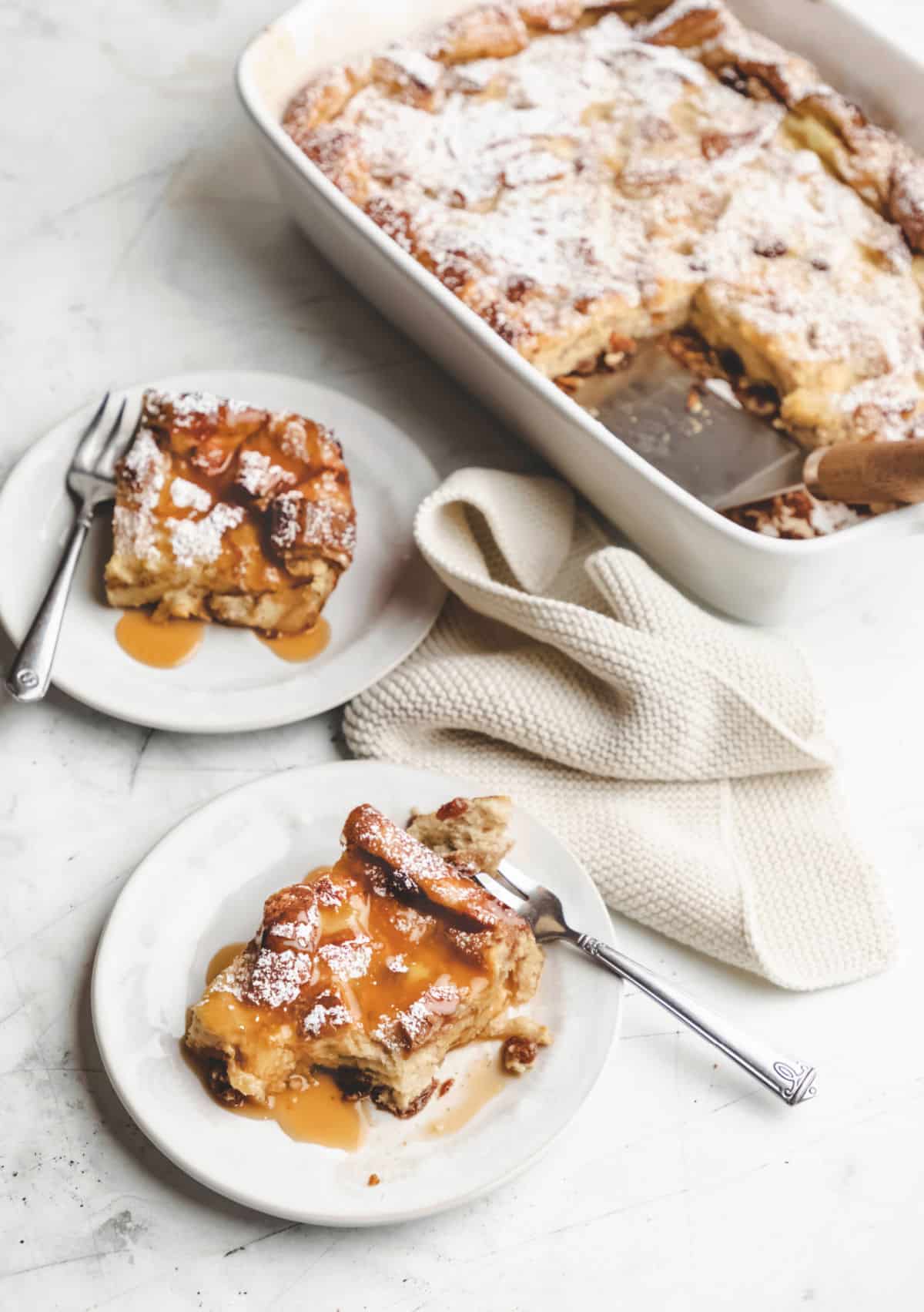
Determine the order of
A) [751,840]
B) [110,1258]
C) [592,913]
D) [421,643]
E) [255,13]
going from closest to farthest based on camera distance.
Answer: [110,1258] < [592,913] < [751,840] < [421,643] < [255,13]

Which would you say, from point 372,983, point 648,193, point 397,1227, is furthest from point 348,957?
point 648,193

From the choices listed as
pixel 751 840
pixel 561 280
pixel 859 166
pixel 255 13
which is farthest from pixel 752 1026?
pixel 255 13

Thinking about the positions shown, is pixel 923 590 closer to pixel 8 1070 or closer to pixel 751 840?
pixel 751 840

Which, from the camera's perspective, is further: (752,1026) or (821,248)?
(821,248)

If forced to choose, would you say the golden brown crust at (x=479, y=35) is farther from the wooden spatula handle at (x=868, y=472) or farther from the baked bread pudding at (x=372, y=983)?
the baked bread pudding at (x=372, y=983)

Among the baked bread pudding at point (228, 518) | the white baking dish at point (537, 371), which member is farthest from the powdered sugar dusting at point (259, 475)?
the white baking dish at point (537, 371)

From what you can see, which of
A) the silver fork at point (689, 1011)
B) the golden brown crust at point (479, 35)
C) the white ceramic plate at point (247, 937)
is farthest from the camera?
the golden brown crust at point (479, 35)
